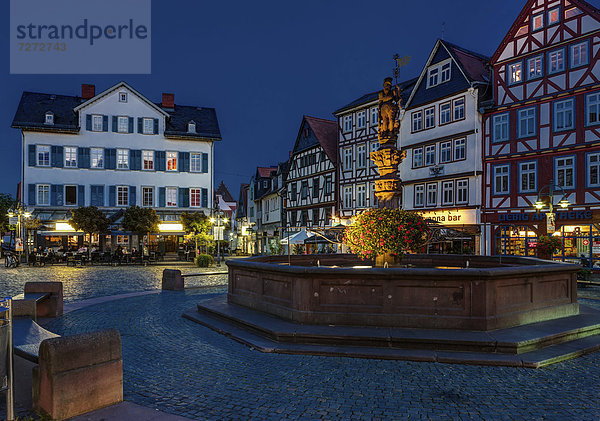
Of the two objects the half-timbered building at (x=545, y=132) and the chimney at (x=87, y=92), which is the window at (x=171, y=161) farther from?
the half-timbered building at (x=545, y=132)

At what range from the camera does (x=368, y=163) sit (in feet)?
120

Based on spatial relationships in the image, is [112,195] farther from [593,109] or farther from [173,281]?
[593,109]

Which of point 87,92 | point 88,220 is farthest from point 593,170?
point 87,92

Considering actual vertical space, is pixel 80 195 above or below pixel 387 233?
above

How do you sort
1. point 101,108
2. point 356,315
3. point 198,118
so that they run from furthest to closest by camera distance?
point 198,118
point 101,108
point 356,315

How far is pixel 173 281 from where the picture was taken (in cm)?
1567

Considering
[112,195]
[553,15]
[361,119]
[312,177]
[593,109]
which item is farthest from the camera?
[312,177]

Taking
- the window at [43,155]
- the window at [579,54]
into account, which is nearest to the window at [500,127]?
the window at [579,54]

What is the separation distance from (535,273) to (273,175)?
46.1 metres

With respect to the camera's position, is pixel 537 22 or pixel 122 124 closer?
pixel 537 22

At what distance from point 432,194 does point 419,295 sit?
82.3 ft

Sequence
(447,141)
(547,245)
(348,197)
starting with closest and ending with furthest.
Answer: (547,245), (447,141), (348,197)

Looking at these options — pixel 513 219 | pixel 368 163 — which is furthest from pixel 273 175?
pixel 513 219

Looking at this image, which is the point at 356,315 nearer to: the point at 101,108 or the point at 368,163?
the point at 368,163
